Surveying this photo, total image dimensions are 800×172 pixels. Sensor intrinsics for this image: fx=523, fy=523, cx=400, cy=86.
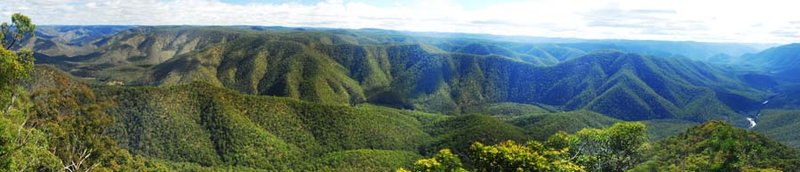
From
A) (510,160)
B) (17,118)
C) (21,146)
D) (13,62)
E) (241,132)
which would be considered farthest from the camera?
(241,132)

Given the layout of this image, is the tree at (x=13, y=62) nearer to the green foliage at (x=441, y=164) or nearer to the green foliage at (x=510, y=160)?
the green foliage at (x=441, y=164)

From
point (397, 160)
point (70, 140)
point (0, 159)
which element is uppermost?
point (0, 159)

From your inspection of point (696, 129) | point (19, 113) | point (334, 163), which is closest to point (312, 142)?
point (334, 163)

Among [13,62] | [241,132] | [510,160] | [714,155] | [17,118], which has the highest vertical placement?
[13,62]

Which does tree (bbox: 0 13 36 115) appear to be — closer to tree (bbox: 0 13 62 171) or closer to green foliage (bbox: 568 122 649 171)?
tree (bbox: 0 13 62 171)

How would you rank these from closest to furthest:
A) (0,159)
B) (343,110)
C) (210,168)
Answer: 1. (0,159)
2. (210,168)
3. (343,110)

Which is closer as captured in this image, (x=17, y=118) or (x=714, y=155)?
(x=17, y=118)

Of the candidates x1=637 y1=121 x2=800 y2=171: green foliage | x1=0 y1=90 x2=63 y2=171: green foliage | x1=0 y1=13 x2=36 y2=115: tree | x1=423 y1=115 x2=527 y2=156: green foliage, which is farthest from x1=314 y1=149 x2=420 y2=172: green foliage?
x1=0 y1=13 x2=36 y2=115: tree

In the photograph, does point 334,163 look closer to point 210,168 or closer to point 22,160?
point 210,168

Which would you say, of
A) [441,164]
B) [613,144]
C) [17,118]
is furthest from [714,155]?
[17,118]

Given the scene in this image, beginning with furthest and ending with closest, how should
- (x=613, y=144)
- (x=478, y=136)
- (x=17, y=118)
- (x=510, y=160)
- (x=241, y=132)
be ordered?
(x=478, y=136), (x=241, y=132), (x=613, y=144), (x=17, y=118), (x=510, y=160)

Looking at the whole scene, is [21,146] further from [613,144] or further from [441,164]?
[613,144]
